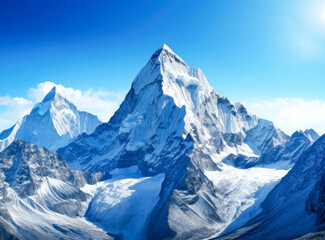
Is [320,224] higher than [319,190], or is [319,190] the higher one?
[319,190]

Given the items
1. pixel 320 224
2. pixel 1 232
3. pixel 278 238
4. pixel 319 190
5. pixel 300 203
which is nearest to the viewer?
pixel 320 224

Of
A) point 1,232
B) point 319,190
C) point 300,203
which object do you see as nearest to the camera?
point 319,190

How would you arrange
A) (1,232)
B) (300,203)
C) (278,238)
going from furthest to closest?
(1,232), (300,203), (278,238)

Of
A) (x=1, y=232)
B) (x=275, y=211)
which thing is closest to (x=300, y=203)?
(x=275, y=211)

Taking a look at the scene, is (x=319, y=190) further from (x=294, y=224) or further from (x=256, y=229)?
(x=256, y=229)

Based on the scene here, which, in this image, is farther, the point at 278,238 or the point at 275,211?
the point at 275,211

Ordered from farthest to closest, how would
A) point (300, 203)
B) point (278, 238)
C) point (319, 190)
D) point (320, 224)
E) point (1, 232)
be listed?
1. point (1, 232)
2. point (300, 203)
3. point (319, 190)
4. point (278, 238)
5. point (320, 224)

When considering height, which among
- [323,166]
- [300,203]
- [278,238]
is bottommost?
[278,238]

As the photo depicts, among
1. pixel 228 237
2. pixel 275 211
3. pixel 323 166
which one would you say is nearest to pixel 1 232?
pixel 228 237

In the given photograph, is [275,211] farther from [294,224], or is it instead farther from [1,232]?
[1,232]
